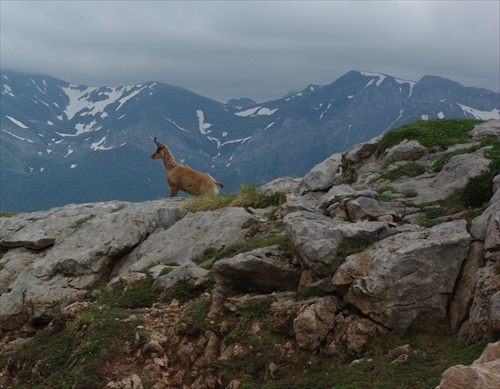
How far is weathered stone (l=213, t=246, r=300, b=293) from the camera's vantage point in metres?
13.0

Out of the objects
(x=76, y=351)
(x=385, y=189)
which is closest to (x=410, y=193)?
(x=385, y=189)

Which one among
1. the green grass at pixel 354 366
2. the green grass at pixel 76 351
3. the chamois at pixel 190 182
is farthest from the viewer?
the chamois at pixel 190 182

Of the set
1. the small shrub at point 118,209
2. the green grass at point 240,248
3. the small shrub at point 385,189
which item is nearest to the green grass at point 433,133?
the small shrub at point 385,189

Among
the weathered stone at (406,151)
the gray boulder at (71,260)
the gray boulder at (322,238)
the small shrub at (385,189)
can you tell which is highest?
the weathered stone at (406,151)

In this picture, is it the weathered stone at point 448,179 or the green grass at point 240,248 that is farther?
the weathered stone at point 448,179

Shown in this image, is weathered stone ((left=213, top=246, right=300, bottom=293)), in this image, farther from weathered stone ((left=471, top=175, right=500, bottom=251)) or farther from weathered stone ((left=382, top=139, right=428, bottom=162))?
weathered stone ((left=382, top=139, right=428, bottom=162))

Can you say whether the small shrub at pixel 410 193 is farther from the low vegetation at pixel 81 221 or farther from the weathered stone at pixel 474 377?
the low vegetation at pixel 81 221

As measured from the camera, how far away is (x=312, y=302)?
37.1 feet

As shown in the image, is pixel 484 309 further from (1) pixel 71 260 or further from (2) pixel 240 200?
(1) pixel 71 260

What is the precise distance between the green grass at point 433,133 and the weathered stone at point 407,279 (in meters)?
9.66

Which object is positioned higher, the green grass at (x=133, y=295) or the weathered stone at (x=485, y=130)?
the weathered stone at (x=485, y=130)

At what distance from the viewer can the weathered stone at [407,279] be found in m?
10.4

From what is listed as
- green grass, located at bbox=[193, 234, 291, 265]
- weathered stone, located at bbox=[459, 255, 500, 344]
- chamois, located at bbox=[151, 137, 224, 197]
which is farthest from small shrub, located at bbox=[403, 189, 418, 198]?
chamois, located at bbox=[151, 137, 224, 197]

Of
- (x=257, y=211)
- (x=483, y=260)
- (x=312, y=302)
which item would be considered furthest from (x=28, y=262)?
(x=483, y=260)
